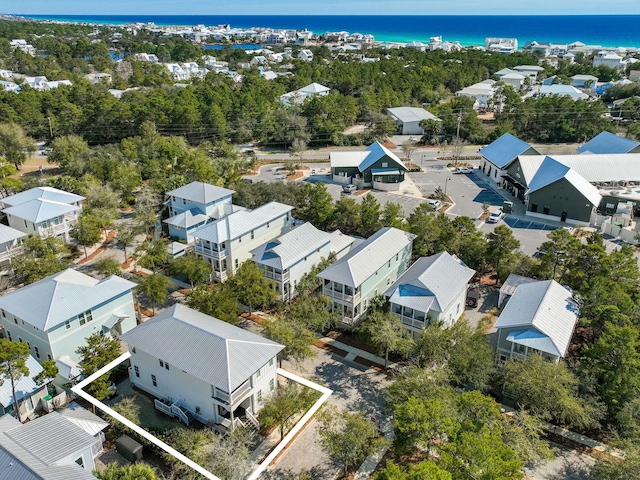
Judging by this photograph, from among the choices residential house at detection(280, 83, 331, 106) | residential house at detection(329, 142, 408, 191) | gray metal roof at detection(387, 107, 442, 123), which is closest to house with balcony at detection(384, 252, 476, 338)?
residential house at detection(329, 142, 408, 191)

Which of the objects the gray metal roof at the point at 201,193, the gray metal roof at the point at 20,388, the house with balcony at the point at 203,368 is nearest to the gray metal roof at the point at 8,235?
the gray metal roof at the point at 201,193

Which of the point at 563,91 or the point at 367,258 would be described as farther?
the point at 563,91

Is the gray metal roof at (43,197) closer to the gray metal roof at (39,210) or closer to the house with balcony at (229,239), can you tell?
the gray metal roof at (39,210)

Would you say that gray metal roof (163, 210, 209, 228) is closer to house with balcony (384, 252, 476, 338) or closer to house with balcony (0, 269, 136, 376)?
house with balcony (0, 269, 136, 376)

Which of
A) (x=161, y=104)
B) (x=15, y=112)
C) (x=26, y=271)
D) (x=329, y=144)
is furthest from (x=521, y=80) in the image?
(x=26, y=271)

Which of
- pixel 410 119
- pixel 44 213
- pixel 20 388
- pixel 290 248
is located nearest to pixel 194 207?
pixel 44 213

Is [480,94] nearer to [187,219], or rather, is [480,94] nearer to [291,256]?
[187,219]
